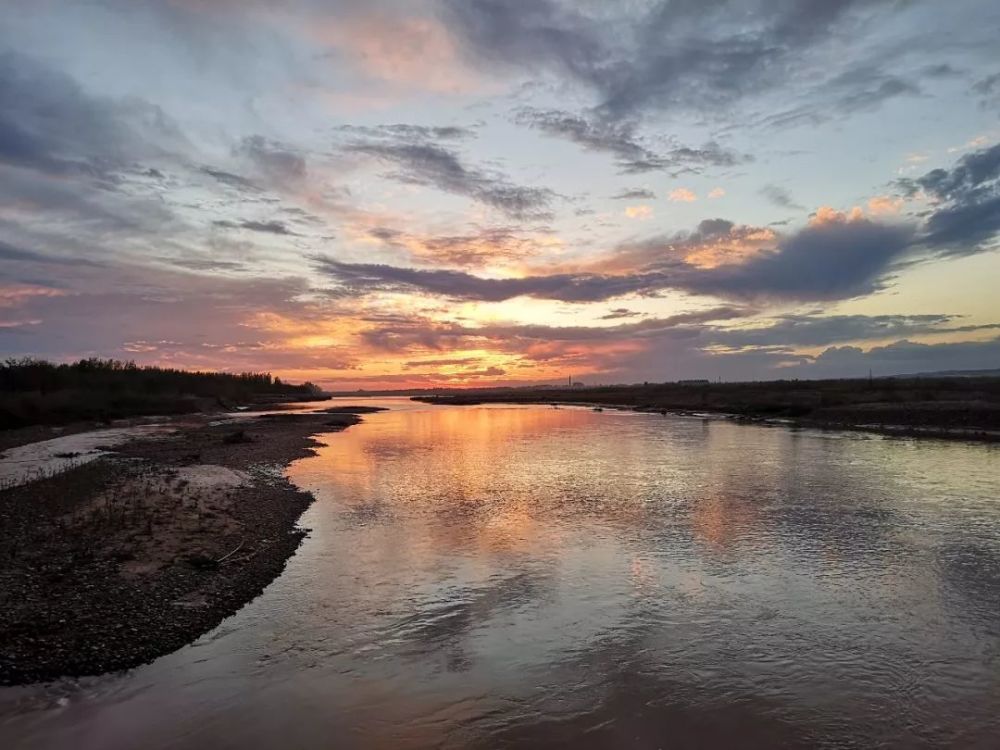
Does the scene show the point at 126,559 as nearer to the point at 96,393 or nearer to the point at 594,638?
the point at 594,638

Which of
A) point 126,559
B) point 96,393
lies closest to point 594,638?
point 126,559

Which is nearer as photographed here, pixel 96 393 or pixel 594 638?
pixel 594 638

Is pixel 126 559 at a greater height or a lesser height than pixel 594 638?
greater

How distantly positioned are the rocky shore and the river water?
0.74 m

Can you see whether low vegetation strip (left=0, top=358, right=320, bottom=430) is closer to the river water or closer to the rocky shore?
the rocky shore

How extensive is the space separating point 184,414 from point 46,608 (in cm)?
7821

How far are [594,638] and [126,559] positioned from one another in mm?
11355

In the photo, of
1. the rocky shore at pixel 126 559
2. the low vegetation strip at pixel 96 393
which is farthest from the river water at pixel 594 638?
the low vegetation strip at pixel 96 393

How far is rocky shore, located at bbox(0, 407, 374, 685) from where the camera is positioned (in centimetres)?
1082

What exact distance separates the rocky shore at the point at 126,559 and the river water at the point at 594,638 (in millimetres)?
744

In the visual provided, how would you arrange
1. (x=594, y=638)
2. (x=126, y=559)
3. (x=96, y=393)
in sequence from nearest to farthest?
(x=594, y=638), (x=126, y=559), (x=96, y=393)

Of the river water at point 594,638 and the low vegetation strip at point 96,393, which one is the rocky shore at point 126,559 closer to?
the river water at point 594,638

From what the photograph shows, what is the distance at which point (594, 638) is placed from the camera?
11.8 meters

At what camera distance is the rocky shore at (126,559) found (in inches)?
426
